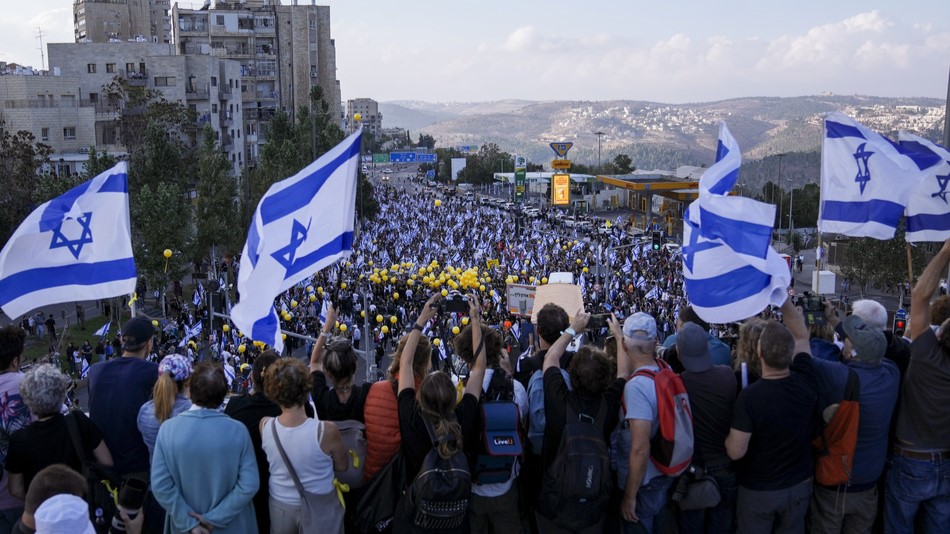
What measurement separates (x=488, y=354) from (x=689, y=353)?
1.04 metres

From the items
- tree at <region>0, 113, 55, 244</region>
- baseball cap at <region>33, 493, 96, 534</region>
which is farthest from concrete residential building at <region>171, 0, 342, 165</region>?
baseball cap at <region>33, 493, 96, 534</region>

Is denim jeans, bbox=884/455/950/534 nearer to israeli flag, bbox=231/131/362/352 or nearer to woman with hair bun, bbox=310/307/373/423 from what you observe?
woman with hair bun, bbox=310/307/373/423

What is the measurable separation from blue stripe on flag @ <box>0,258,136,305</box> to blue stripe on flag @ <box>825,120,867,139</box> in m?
5.40

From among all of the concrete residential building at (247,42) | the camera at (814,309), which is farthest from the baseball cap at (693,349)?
the concrete residential building at (247,42)

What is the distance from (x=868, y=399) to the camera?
437 centimetres

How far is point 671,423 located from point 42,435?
301 centimetres

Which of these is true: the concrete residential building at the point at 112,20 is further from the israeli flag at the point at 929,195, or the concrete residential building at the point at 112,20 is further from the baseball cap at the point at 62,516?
the baseball cap at the point at 62,516

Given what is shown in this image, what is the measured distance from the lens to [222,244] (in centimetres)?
3259

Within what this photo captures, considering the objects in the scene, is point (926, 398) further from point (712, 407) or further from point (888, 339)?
point (712, 407)

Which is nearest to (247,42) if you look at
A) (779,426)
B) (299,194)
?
(299,194)

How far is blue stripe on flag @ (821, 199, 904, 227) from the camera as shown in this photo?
256 inches

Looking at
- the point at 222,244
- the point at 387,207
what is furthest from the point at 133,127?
the point at 387,207

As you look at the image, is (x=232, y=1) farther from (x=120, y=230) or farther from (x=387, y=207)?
(x=120, y=230)

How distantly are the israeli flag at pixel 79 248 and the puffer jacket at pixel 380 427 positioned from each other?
117 inches
